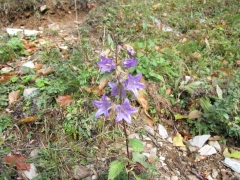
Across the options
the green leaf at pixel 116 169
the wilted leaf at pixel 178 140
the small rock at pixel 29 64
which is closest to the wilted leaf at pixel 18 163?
the green leaf at pixel 116 169

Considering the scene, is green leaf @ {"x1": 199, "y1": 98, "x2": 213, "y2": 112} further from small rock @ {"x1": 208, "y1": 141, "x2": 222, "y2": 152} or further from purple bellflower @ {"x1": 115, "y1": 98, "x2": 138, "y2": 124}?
purple bellflower @ {"x1": 115, "y1": 98, "x2": 138, "y2": 124}

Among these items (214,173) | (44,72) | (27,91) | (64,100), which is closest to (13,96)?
(27,91)

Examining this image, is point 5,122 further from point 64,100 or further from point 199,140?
point 199,140

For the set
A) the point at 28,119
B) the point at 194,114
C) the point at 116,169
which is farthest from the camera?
the point at 194,114

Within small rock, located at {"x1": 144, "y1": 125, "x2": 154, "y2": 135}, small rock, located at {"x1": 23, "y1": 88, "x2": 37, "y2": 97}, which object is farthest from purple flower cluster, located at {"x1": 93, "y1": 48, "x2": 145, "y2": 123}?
small rock, located at {"x1": 23, "y1": 88, "x2": 37, "y2": 97}

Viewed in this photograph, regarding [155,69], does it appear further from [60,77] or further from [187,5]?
[187,5]

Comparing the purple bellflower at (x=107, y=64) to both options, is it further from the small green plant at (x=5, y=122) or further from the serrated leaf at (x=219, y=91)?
the serrated leaf at (x=219, y=91)

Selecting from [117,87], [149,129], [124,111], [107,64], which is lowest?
[149,129]

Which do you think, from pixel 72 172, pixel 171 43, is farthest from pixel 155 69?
pixel 72 172

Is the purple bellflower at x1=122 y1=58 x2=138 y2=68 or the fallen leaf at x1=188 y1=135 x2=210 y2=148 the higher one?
the purple bellflower at x1=122 y1=58 x2=138 y2=68
